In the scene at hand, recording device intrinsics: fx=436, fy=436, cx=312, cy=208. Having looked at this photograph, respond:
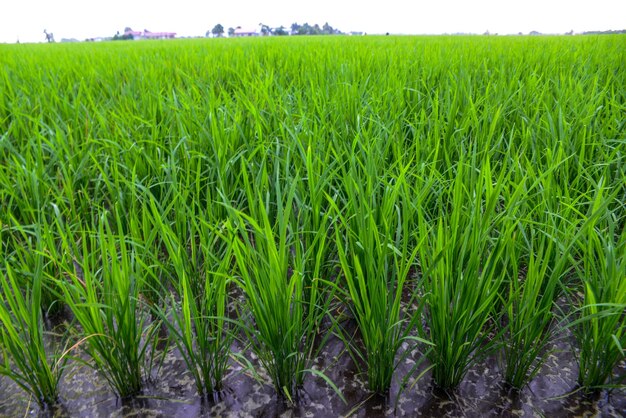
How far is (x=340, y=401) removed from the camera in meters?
1.00

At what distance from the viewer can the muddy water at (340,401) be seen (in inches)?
38.2

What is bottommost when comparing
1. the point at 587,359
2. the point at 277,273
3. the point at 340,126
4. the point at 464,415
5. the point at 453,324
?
the point at 464,415

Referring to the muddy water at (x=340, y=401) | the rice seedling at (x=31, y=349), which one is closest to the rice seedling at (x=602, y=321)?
the muddy water at (x=340, y=401)

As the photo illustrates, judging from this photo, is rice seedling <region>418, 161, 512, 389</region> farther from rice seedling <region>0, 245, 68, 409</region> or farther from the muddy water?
rice seedling <region>0, 245, 68, 409</region>

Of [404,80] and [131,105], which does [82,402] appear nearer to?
[131,105]

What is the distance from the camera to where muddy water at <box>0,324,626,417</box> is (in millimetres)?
971

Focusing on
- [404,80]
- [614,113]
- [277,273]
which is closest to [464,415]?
[277,273]

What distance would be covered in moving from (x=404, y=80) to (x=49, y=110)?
1988 millimetres

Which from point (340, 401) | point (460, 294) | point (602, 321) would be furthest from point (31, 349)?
point (602, 321)

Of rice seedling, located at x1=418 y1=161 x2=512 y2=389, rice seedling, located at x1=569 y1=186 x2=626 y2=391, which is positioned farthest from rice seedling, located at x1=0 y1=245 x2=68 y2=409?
rice seedling, located at x1=569 y1=186 x2=626 y2=391

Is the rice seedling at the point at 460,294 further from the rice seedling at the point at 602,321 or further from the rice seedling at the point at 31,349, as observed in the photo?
the rice seedling at the point at 31,349

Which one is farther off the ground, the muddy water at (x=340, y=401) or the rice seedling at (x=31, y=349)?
the rice seedling at (x=31, y=349)

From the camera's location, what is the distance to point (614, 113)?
191cm

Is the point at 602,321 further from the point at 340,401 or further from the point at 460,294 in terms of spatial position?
the point at 340,401
